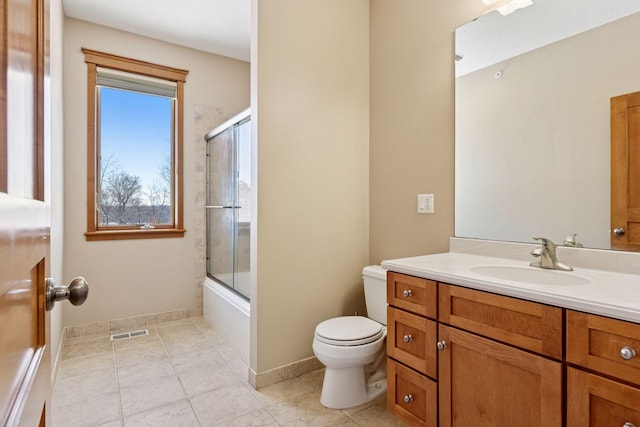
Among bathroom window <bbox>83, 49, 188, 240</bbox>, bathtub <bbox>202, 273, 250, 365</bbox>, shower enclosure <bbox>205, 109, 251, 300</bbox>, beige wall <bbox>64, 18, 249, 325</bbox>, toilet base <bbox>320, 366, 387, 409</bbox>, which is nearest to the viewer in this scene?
toilet base <bbox>320, 366, 387, 409</bbox>

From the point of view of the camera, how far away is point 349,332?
1.88 m

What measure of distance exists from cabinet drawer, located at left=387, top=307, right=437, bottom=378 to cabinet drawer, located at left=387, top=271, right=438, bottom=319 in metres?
0.03

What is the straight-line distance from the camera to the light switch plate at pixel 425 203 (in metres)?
2.06

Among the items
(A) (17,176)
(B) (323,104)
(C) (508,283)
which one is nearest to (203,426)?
(C) (508,283)

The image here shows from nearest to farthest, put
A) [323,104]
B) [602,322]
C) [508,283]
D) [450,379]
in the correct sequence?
[602,322] < [508,283] < [450,379] < [323,104]

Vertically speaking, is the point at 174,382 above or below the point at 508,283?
below

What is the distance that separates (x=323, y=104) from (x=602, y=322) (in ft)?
6.17

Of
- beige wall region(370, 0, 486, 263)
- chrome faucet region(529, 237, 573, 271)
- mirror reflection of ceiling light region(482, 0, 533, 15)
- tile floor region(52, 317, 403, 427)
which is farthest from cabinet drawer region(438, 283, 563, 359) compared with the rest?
mirror reflection of ceiling light region(482, 0, 533, 15)

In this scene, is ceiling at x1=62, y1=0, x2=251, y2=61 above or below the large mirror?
above

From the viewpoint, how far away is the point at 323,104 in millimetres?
2312

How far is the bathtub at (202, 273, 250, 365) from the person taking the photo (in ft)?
7.97

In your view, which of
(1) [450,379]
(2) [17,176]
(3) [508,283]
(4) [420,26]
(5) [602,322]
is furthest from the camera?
(4) [420,26]

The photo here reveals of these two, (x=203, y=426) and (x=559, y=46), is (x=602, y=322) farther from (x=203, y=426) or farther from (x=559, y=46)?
(x=203, y=426)

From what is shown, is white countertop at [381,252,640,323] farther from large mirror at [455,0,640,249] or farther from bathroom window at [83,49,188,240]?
bathroom window at [83,49,188,240]
